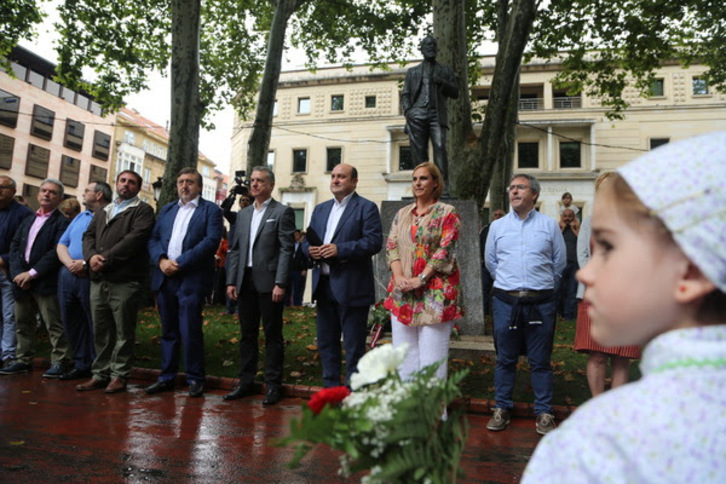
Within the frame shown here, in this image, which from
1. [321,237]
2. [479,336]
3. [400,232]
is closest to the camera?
[400,232]

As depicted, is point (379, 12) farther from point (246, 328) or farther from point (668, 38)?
point (246, 328)

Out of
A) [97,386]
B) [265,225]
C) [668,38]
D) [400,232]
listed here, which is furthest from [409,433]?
[668,38]

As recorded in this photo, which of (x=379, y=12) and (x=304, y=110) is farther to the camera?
(x=304, y=110)

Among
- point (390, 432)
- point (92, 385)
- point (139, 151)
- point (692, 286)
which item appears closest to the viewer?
point (692, 286)

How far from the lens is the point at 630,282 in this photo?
2.77 ft

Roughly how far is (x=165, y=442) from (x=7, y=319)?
4529 mm

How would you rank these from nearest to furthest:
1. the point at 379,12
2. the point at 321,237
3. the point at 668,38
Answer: the point at 321,237 < the point at 668,38 < the point at 379,12

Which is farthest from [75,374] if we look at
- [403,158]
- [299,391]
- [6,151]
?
[6,151]

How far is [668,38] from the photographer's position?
16.4m

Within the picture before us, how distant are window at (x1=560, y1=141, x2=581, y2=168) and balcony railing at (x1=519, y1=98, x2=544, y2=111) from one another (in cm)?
287

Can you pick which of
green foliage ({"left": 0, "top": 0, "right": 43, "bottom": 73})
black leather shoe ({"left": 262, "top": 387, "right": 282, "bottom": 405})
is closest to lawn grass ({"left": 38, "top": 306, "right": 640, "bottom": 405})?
black leather shoe ({"left": 262, "top": 387, "right": 282, "bottom": 405})

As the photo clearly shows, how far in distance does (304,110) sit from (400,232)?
32375mm

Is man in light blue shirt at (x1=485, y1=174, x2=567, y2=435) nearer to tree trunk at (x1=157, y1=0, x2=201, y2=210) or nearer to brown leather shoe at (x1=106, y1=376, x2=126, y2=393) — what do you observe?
brown leather shoe at (x1=106, y1=376, x2=126, y2=393)

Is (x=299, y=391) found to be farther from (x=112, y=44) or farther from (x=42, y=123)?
(x=42, y=123)
